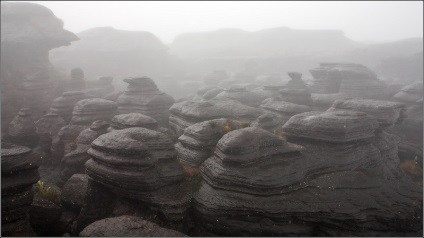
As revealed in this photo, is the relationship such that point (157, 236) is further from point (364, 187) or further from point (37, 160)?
point (364, 187)

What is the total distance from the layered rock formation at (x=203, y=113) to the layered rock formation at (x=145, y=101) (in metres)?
2.62

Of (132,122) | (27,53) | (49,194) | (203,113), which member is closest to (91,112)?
(132,122)

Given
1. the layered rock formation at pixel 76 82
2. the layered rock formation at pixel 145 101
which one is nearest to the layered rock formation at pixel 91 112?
the layered rock formation at pixel 145 101

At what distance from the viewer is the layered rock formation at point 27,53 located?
2753 centimetres

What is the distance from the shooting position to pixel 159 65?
57500mm

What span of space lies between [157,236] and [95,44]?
4793 centimetres

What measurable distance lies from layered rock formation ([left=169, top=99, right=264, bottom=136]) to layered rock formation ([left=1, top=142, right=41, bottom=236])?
29.1 ft

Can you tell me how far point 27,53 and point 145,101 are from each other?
729 inches

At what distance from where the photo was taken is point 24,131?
835 inches

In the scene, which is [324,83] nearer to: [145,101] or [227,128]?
[227,128]

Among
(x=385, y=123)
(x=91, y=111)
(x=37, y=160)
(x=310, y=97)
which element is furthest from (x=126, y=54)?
(x=385, y=123)

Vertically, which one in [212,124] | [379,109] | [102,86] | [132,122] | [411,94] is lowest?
[102,86]

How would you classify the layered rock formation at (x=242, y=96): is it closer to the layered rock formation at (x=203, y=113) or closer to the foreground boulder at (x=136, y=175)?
the layered rock formation at (x=203, y=113)

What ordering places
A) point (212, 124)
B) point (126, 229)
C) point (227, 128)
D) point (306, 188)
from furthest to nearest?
point (227, 128)
point (212, 124)
point (306, 188)
point (126, 229)
